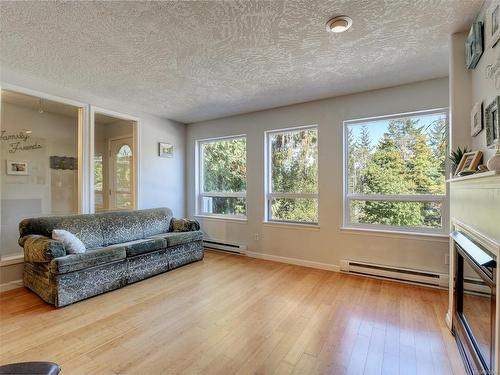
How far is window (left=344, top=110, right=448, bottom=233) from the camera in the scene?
3127 mm

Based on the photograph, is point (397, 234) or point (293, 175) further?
point (293, 175)

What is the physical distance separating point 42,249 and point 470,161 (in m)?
3.92

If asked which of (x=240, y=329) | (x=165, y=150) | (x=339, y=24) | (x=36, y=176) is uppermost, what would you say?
(x=339, y=24)

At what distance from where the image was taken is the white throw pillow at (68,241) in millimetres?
2775

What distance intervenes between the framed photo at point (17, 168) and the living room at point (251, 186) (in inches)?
1.4

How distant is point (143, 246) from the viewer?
Answer: 10.9 ft

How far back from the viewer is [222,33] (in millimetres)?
2158

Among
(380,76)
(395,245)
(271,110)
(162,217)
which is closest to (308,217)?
(395,245)

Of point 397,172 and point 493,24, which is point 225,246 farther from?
point 493,24

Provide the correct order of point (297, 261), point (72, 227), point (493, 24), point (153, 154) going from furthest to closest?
point (153, 154) → point (297, 261) → point (72, 227) → point (493, 24)

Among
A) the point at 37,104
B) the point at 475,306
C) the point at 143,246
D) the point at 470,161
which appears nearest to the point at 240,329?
the point at 475,306

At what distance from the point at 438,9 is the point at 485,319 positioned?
211 centimetres

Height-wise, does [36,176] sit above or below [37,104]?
below

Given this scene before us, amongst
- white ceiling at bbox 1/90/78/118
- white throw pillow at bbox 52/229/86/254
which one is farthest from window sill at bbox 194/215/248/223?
white ceiling at bbox 1/90/78/118
